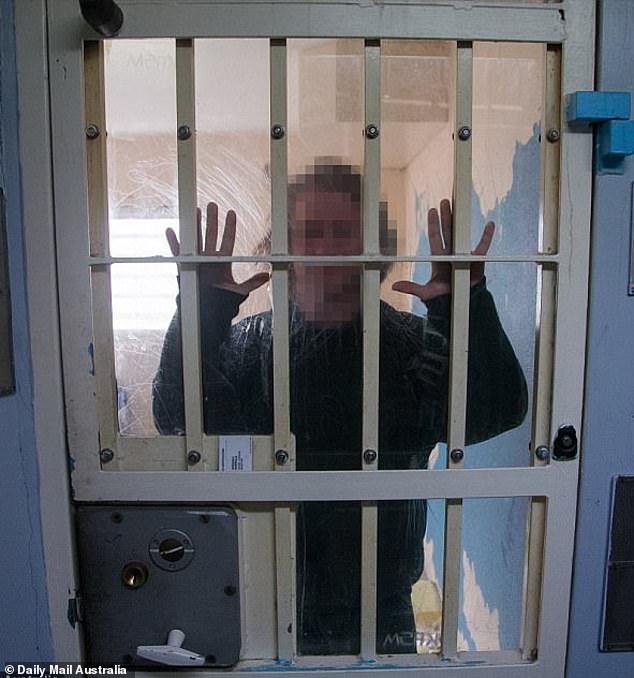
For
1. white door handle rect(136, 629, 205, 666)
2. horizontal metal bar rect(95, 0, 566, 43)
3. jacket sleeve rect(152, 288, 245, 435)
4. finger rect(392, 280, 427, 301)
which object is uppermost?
horizontal metal bar rect(95, 0, 566, 43)

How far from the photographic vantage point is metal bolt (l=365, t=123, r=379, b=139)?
0.93m

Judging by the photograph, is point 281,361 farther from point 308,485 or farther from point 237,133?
point 237,133

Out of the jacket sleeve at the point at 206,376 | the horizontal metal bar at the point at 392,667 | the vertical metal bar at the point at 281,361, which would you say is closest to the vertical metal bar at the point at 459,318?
the horizontal metal bar at the point at 392,667

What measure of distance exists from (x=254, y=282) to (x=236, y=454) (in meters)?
0.35

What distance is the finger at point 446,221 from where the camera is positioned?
0.96m

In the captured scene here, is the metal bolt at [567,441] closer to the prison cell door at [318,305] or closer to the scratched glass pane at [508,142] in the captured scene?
the prison cell door at [318,305]

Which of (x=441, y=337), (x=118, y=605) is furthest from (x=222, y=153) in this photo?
(x=118, y=605)

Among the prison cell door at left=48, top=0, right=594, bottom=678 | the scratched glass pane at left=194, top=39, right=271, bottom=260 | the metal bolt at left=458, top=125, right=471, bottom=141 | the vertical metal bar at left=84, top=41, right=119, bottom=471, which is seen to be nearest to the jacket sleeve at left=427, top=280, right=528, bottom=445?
the prison cell door at left=48, top=0, right=594, bottom=678

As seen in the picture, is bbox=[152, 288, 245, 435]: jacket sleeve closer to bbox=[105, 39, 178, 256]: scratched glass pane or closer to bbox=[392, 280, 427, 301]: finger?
bbox=[105, 39, 178, 256]: scratched glass pane

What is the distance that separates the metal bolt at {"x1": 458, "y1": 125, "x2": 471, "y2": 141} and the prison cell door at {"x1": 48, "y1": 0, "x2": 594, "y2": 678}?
18 millimetres

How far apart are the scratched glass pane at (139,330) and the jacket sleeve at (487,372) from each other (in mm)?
541

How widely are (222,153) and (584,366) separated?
2.73 feet

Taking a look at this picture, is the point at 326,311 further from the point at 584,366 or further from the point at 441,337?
the point at 584,366

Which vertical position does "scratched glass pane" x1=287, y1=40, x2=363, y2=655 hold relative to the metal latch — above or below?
above
